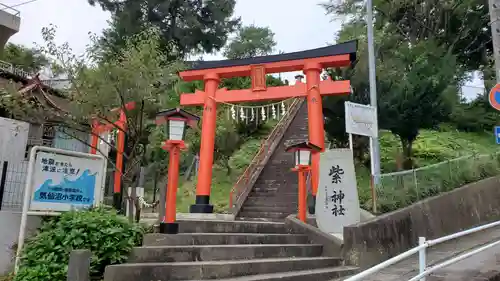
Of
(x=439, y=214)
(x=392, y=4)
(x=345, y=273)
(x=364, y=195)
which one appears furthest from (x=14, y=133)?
(x=392, y=4)

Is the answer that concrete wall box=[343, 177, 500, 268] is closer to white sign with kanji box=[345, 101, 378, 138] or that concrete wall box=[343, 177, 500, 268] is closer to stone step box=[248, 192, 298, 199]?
white sign with kanji box=[345, 101, 378, 138]

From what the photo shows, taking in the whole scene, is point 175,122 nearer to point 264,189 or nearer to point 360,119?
point 360,119

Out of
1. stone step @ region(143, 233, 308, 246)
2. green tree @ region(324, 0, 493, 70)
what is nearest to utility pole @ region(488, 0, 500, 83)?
stone step @ region(143, 233, 308, 246)

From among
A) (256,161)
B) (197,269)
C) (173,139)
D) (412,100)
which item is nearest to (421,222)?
(197,269)

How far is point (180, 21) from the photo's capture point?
25.0m

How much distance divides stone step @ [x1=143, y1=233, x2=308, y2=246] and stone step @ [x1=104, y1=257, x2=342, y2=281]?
658mm

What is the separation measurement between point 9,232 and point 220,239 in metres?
3.37

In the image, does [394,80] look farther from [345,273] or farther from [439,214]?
[345,273]

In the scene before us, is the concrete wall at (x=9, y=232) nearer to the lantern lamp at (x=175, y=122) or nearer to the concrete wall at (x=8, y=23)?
the lantern lamp at (x=175, y=122)

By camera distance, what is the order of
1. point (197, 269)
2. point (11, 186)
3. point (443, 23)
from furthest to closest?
1. point (443, 23)
2. point (11, 186)
3. point (197, 269)

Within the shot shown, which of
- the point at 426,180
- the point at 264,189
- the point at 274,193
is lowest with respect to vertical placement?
the point at 274,193

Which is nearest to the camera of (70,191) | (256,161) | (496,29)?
(70,191)

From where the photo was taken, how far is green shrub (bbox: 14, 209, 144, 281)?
5.18 meters

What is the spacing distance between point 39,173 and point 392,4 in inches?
863
